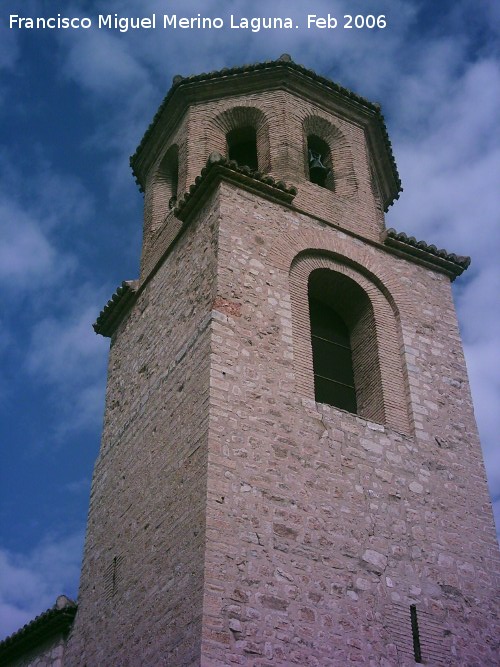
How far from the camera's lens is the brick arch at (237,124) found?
14695mm

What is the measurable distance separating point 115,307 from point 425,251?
4.79m

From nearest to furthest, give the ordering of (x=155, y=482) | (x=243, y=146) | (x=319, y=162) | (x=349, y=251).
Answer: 1. (x=155, y=482)
2. (x=349, y=251)
3. (x=319, y=162)
4. (x=243, y=146)

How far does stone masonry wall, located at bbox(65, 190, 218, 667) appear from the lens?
9273 millimetres

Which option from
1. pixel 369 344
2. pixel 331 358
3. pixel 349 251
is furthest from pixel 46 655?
pixel 349 251

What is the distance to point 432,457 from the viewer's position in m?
11.1

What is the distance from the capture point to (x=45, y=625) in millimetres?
12055

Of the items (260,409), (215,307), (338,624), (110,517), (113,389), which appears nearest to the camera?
(338,624)

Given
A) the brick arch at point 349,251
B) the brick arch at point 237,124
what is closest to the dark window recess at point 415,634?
the brick arch at point 349,251

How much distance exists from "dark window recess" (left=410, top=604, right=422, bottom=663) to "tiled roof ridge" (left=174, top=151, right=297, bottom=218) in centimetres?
592

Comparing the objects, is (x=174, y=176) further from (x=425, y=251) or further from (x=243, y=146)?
(x=425, y=251)

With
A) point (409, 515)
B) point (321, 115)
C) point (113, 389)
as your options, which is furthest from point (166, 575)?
point (321, 115)

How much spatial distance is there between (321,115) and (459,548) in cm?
789

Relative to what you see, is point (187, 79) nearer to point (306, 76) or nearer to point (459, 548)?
point (306, 76)

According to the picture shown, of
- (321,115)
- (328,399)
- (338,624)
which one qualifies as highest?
(321,115)
